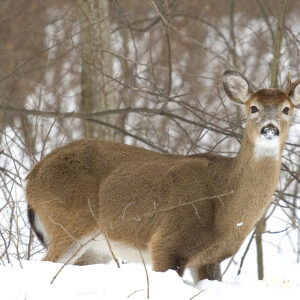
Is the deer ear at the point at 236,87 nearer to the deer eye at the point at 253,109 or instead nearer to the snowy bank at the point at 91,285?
the deer eye at the point at 253,109

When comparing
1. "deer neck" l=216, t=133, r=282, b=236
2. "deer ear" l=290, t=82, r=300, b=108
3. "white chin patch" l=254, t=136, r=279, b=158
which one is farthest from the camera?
"deer ear" l=290, t=82, r=300, b=108

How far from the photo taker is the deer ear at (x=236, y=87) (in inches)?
265

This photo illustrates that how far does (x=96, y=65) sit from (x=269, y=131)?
169 inches

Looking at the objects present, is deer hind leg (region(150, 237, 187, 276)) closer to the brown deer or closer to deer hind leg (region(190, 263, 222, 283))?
the brown deer

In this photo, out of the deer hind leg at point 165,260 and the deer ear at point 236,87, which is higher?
the deer ear at point 236,87

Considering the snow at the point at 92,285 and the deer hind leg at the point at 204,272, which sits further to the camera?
the deer hind leg at the point at 204,272

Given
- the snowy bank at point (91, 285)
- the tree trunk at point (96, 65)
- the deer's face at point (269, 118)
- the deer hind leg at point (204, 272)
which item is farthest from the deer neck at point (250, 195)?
the tree trunk at point (96, 65)

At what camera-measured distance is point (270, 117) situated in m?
6.18

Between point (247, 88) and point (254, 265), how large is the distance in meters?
4.54

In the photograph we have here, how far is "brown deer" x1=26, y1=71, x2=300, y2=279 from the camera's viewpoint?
6.19m

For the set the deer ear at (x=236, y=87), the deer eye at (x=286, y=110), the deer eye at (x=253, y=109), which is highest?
the deer ear at (x=236, y=87)

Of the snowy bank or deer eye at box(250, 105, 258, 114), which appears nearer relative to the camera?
the snowy bank

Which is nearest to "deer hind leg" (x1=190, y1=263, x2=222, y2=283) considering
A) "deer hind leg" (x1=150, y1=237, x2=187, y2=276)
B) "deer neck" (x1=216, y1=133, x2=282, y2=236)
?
"deer hind leg" (x1=150, y1=237, x2=187, y2=276)

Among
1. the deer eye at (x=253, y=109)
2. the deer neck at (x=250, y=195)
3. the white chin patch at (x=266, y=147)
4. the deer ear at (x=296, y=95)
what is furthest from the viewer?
the deer ear at (x=296, y=95)
